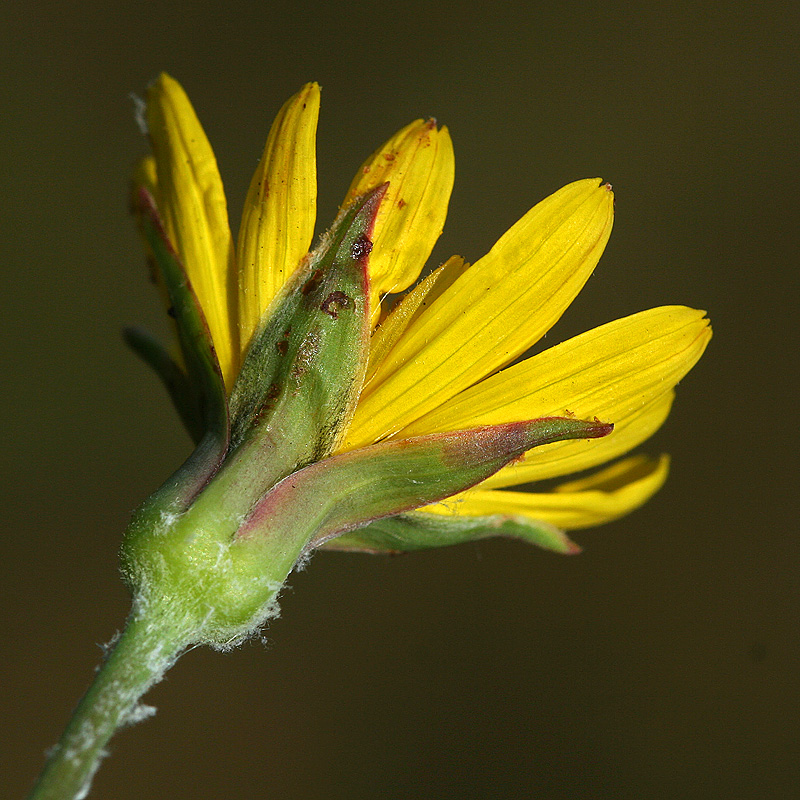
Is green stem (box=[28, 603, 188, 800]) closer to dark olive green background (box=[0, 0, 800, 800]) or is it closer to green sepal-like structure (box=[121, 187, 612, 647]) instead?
green sepal-like structure (box=[121, 187, 612, 647])

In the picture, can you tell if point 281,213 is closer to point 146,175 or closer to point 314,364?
point 314,364

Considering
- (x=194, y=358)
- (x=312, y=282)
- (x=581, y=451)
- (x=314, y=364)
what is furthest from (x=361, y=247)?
(x=581, y=451)

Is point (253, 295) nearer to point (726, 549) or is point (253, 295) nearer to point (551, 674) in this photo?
point (551, 674)

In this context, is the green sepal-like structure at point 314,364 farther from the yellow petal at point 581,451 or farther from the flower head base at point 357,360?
the yellow petal at point 581,451

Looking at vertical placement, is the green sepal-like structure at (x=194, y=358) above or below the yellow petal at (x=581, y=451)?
above

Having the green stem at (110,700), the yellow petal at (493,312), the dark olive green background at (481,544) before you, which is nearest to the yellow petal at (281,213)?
the yellow petal at (493,312)

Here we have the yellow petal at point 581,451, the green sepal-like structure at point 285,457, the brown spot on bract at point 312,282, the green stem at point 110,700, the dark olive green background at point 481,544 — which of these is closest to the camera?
the green stem at point 110,700

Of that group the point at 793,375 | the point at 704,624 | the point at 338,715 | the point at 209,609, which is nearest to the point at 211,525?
the point at 209,609
